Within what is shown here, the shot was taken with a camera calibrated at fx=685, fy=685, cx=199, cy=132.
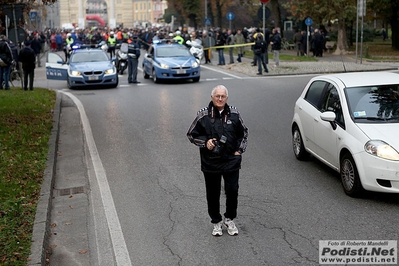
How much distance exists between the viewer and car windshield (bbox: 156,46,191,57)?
27.5 meters

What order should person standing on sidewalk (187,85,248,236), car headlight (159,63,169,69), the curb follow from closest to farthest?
the curb
person standing on sidewalk (187,85,248,236)
car headlight (159,63,169,69)

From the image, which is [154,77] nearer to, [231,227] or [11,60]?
[11,60]

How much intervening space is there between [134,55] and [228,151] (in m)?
20.2

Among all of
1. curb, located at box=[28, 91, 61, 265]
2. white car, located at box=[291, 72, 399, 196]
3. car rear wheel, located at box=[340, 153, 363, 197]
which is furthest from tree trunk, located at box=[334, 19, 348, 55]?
car rear wheel, located at box=[340, 153, 363, 197]

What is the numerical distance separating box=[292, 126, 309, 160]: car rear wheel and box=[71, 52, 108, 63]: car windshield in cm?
1588

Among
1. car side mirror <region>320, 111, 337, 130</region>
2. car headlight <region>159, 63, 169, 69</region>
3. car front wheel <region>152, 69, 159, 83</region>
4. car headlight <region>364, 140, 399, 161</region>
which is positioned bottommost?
car front wheel <region>152, 69, 159, 83</region>

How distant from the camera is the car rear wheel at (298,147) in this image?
10.9m

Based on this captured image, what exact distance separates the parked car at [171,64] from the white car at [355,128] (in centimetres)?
1539

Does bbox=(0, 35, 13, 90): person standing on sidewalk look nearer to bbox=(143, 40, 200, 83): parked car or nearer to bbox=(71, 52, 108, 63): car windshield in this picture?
bbox=(71, 52, 108, 63): car windshield

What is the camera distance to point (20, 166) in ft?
34.1

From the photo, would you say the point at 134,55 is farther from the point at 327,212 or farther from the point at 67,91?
the point at 327,212

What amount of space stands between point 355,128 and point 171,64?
18.1 meters

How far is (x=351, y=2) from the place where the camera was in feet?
139

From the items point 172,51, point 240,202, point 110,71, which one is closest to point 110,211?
point 240,202
